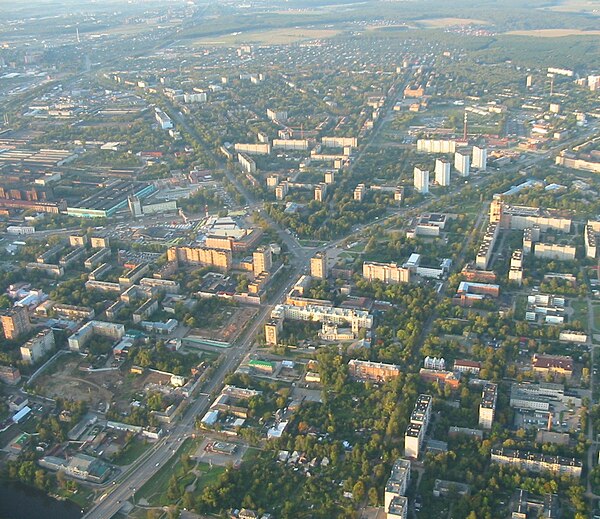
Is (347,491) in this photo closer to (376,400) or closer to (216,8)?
(376,400)

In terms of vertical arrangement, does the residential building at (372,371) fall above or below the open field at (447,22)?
above

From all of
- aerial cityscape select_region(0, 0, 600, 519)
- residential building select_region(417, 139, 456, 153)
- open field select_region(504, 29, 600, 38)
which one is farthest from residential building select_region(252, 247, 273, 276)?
open field select_region(504, 29, 600, 38)

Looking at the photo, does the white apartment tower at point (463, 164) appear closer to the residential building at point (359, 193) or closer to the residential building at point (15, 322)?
the residential building at point (359, 193)

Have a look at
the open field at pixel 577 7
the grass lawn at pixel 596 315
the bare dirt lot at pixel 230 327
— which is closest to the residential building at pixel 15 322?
the bare dirt lot at pixel 230 327

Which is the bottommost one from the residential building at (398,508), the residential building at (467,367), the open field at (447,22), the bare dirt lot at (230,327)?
the open field at (447,22)

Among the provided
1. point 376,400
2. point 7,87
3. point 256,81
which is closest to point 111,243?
point 376,400

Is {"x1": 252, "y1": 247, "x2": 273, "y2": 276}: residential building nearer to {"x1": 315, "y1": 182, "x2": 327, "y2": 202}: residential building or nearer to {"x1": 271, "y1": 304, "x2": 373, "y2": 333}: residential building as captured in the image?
{"x1": 271, "y1": 304, "x2": 373, "y2": 333}: residential building

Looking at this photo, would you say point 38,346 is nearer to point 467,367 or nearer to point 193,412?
point 193,412
